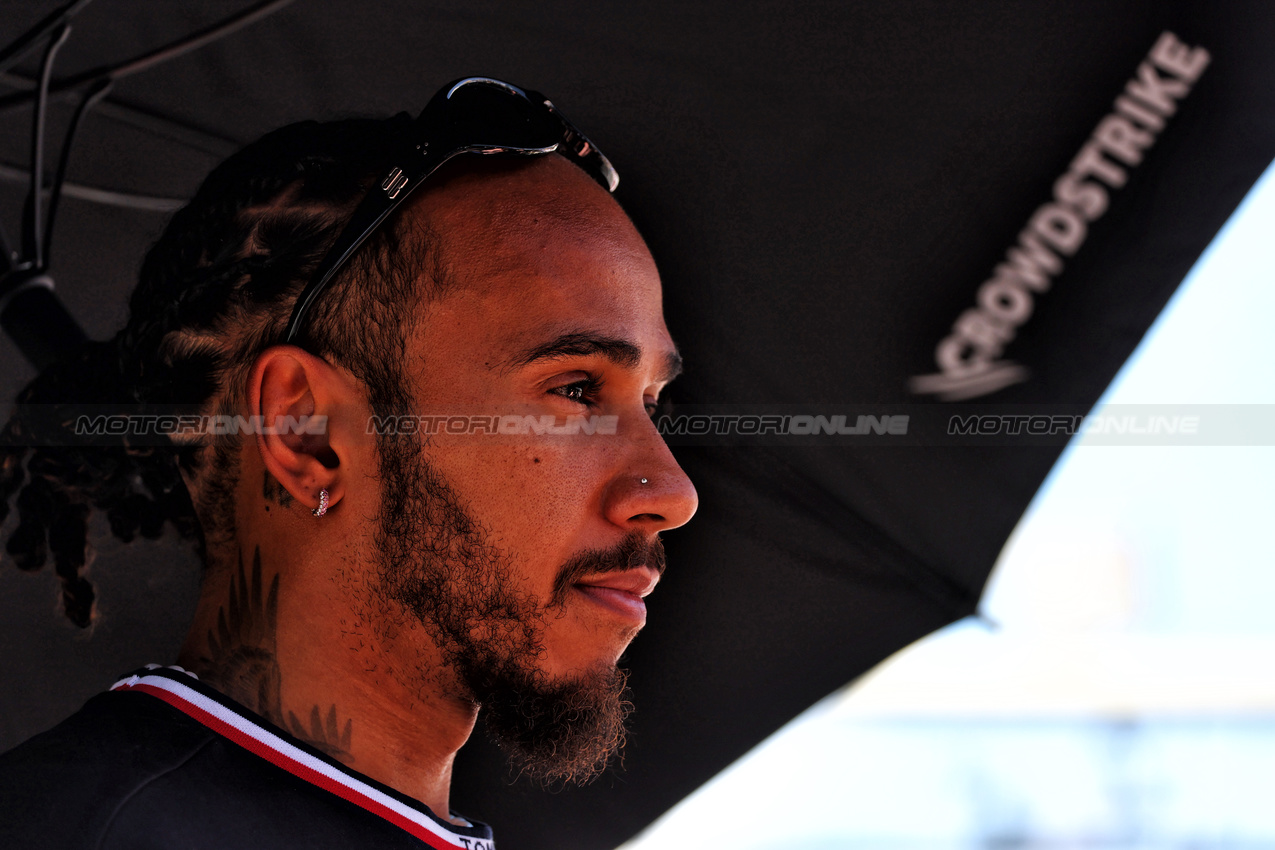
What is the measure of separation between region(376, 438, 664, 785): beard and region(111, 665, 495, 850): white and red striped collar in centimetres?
19

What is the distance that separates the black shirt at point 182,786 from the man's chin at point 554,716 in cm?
17

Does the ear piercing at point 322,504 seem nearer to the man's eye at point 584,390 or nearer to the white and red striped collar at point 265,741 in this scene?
the white and red striped collar at point 265,741

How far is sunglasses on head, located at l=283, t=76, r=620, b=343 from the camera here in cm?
129

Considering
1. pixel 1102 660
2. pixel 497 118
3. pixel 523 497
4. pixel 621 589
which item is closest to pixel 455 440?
pixel 523 497

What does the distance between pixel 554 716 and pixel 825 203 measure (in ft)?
3.56

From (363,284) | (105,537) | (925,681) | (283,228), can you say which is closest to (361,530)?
(363,284)

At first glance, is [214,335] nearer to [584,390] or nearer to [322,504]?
[322,504]

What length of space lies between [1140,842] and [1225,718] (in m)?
1.30

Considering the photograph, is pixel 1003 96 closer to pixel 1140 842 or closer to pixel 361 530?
pixel 361 530

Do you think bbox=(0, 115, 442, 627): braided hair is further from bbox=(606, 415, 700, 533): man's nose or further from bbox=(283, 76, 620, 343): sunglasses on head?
bbox=(606, 415, 700, 533): man's nose

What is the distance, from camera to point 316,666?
1.23 metres

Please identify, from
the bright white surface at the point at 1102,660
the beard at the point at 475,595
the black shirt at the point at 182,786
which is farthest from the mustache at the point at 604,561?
the bright white surface at the point at 1102,660

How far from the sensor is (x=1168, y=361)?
1683 mm

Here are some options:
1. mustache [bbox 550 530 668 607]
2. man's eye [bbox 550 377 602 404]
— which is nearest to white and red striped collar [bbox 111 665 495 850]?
mustache [bbox 550 530 668 607]
